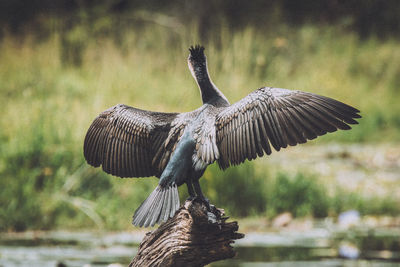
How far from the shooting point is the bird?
3.57 metres

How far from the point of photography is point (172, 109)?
8250 millimetres

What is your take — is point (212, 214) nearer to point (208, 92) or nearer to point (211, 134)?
point (211, 134)

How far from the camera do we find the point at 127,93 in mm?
9164

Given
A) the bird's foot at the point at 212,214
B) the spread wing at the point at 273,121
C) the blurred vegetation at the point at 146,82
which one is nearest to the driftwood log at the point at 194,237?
the bird's foot at the point at 212,214

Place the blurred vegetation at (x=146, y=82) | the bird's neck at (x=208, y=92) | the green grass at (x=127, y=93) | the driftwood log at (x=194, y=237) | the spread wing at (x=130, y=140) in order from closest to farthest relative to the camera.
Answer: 1. the driftwood log at (x=194, y=237)
2. the spread wing at (x=130, y=140)
3. the bird's neck at (x=208, y=92)
4. the green grass at (x=127, y=93)
5. the blurred vegetation at (x=146, y=82)

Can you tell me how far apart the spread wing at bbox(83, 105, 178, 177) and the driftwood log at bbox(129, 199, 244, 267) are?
0.31 meters

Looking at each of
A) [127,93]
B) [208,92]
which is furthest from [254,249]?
[127,93]

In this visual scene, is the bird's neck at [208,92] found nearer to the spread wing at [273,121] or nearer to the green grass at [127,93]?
the spread wing at [273,121]

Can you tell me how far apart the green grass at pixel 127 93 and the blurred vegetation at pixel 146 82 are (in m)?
0.01

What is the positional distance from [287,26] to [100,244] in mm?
9837

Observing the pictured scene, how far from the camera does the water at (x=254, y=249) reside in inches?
215

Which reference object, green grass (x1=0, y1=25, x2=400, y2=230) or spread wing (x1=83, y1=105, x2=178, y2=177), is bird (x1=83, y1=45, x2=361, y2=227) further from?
green grass (x1=0, y1=25, x2=400, y2=230)

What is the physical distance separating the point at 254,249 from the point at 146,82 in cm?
415

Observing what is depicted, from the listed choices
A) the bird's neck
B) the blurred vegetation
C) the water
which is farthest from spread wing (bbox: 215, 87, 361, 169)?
the blurred vegetation
